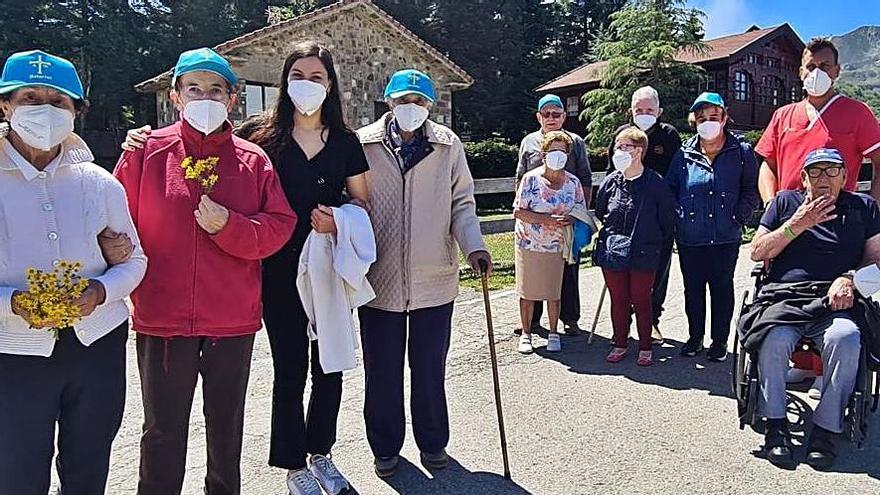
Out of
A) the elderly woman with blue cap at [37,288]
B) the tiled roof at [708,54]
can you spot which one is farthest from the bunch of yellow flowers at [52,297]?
the tiled roof at [708,54]

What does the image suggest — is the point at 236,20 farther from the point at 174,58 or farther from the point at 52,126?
the point at 52,126

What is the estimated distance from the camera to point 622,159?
5570 mm

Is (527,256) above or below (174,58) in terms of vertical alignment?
below

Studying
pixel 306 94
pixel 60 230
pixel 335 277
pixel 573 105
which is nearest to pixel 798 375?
pixel 335 277

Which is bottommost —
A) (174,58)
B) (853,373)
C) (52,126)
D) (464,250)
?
(853,373)

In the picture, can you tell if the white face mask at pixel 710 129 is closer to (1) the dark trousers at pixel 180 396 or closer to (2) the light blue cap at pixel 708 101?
(2) the light blue cap at pixel 708 101

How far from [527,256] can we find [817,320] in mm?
2449

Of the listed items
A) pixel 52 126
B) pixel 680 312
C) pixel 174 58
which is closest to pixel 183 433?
pixel 52 126

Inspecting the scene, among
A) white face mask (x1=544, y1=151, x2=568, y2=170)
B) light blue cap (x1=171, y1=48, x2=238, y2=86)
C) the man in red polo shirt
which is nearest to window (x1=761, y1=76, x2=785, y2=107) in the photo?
white face mask (x1=544, y1=151, x2=568, y2=170)

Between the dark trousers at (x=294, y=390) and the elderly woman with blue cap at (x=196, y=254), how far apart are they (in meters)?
0.33

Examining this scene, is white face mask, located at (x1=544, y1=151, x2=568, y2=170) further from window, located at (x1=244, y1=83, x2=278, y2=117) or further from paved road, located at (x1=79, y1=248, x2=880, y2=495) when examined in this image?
window, located at (x1=244, y1=83, x2=278, y2=117)

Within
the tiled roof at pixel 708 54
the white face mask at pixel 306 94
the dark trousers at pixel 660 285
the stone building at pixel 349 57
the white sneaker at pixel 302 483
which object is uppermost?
the tiled roof at pixel 708 54

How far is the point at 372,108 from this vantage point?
19875 millimetres

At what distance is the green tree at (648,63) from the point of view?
26812mm
